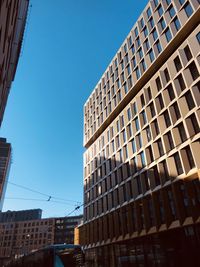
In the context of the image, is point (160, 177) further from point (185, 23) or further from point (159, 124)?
point (185, 23)

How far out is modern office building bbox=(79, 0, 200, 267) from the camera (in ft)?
79.8

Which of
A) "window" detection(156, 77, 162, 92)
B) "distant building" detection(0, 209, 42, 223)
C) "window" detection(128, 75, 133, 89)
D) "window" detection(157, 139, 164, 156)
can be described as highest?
"distant building" detection(0, 209, 42, 223)

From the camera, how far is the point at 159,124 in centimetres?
2956

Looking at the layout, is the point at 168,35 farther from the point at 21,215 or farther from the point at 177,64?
the point at 21,215

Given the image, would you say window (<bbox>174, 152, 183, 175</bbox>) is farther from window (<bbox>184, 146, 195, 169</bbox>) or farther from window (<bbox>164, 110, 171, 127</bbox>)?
window (<bbox>164, 110, 171, 127</bbox>)

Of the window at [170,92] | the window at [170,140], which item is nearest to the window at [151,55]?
the window at [170,92]

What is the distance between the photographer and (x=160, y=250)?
83.0 ft

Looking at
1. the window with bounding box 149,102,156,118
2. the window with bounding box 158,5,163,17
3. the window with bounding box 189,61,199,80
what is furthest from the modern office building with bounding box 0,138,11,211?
the window with bounding box 189,61,199,80

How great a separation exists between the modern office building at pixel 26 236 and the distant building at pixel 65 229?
257cm

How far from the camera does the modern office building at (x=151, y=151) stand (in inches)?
958

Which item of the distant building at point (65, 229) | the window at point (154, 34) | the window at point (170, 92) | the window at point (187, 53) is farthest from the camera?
the distant building at point (65, 229)

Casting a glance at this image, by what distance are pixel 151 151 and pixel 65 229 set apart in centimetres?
10689

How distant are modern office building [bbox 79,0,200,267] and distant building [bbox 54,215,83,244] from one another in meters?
83.1

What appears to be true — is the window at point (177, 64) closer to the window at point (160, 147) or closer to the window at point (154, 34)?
the window at point (154, 34)
